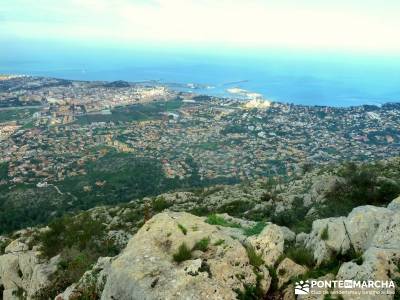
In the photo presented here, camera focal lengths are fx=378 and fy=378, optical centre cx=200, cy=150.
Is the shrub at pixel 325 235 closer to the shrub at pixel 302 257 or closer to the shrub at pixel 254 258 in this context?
the shrub at pixel 302 257

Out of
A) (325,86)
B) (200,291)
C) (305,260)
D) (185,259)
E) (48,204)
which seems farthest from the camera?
(325,86)

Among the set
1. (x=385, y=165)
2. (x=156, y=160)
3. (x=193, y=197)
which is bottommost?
(x=156, y=160)

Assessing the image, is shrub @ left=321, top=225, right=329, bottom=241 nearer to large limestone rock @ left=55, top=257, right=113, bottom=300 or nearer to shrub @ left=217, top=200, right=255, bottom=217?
large limestone rock @ left=55, top=257, right=113, bottom=300

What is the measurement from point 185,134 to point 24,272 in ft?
222

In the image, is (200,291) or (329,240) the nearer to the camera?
(200,291)

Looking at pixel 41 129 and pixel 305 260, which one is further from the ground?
pixel 305 260

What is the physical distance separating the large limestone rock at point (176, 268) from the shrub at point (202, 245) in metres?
0.07

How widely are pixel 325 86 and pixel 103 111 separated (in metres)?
136

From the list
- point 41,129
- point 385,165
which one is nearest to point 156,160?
point 41,129

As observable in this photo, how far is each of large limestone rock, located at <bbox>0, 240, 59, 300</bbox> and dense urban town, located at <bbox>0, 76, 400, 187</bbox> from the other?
1286 inches

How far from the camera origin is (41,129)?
81.6 metres

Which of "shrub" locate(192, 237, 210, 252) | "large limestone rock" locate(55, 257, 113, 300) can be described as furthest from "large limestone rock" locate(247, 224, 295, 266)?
"large limestone rock" locate(55, 257, 113, 300)

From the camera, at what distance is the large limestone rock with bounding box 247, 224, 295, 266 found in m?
7.23

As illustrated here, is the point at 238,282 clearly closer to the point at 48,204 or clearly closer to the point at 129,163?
the point at 48,204
